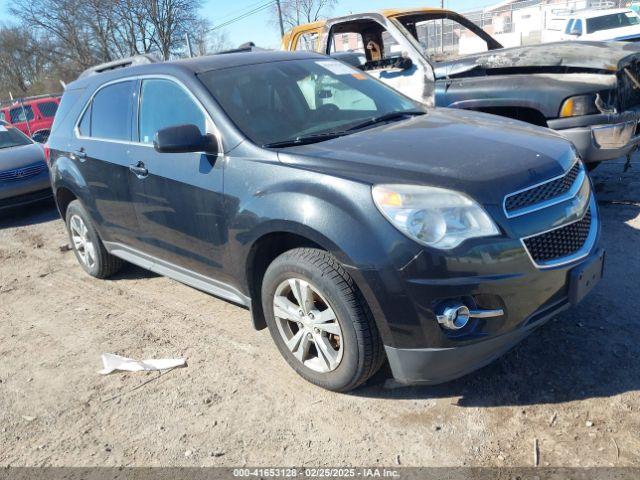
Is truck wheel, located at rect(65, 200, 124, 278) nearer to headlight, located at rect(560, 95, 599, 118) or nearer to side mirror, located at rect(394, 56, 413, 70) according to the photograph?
side mirror, located at rect(394, 56, 413, 70)

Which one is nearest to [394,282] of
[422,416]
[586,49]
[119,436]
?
[422,416]

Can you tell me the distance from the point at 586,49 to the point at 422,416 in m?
4.04

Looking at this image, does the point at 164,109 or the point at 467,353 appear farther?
the point at 164,109

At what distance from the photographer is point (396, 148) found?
293 centimetres

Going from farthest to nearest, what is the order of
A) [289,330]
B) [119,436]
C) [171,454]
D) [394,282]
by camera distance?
1. [289,330]
2. [119,436]
3. [171,454]
4. [394,282]

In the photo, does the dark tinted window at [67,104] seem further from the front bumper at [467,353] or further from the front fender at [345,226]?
the front bumper at [467,353]

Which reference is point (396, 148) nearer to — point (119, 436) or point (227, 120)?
point (227, 120)

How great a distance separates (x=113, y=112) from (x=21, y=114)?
16.7 meters

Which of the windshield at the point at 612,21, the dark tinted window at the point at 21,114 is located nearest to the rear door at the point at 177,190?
the dark tinted window at the point at 21,114

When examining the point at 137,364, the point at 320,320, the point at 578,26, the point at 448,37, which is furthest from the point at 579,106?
the point at 448,37

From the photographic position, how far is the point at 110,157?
13.6ft

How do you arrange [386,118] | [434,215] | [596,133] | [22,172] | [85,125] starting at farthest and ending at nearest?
1. [22,172]
2. [596,133]
3. [85,125]
4. [386,118]
5. [434,215]

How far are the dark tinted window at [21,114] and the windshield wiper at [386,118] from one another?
17861mm

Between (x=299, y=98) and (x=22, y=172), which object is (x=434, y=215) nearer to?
(x=299, y=98)
